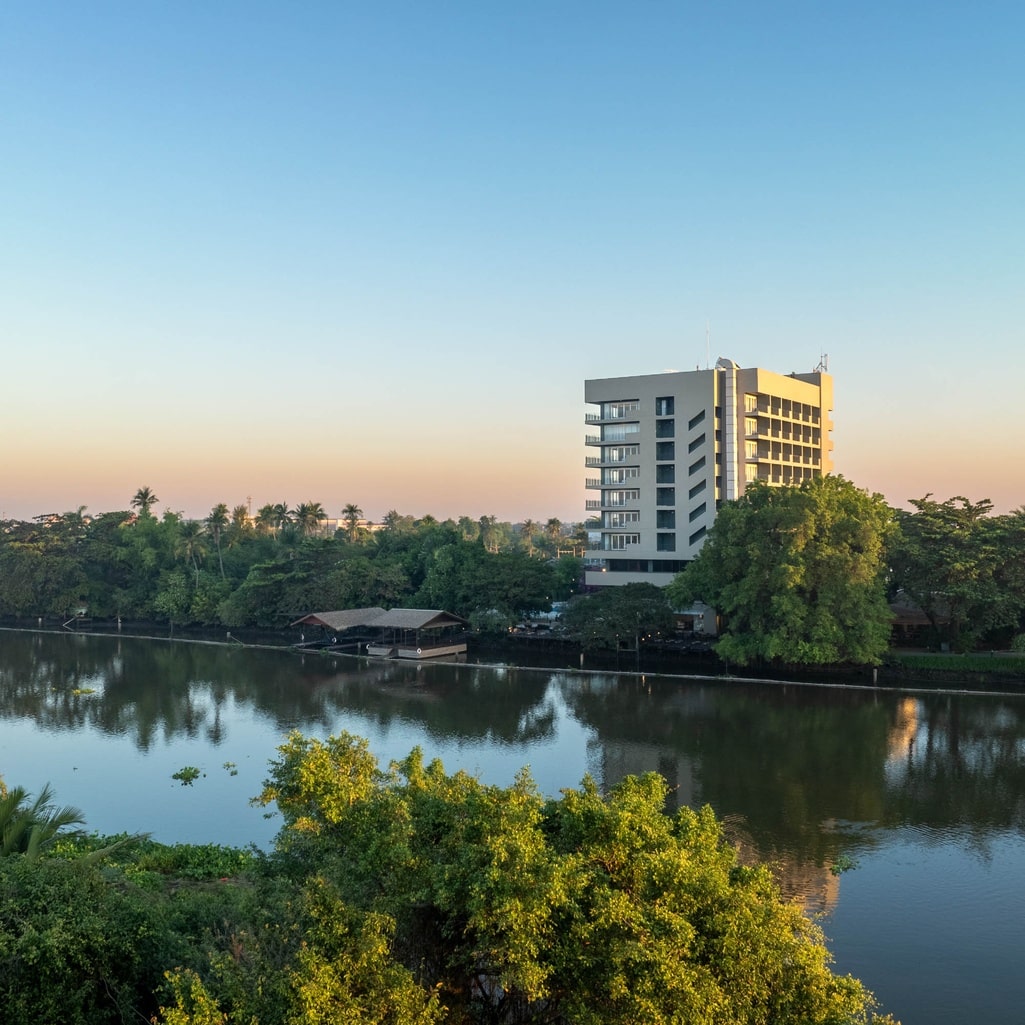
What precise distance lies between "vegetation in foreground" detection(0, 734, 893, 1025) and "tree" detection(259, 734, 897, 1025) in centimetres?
3

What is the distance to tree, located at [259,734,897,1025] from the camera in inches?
423

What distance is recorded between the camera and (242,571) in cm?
8031

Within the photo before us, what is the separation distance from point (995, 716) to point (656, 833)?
33566 mm

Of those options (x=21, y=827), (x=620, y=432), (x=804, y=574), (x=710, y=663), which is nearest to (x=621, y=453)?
(x=620, y=432)

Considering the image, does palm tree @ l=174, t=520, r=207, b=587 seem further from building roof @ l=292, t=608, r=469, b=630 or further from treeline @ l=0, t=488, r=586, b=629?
building roof @ l=292, t=608, r=469, b=630

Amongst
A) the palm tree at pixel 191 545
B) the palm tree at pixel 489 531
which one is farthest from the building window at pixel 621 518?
the palm tree at pixel 489 531

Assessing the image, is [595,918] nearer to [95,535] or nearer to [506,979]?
[506,979]

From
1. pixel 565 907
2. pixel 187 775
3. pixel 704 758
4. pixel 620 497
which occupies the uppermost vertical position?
pixel 620 497

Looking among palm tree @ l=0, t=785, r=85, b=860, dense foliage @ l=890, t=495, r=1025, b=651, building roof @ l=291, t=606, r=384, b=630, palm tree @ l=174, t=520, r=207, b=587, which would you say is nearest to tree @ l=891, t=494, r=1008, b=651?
A: dense foliage @ l=890, t=495, r=1025, b=651

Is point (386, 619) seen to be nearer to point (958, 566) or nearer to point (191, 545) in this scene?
point (191, 545)

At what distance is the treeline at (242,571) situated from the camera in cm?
6372

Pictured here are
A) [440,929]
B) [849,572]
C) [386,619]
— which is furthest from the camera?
[386,619]

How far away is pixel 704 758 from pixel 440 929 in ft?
74.8

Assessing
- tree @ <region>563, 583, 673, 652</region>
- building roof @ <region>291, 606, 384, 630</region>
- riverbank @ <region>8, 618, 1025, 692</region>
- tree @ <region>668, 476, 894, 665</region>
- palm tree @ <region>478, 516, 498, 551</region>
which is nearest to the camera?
tree @ <region>668, 476, 894, 665</region>
